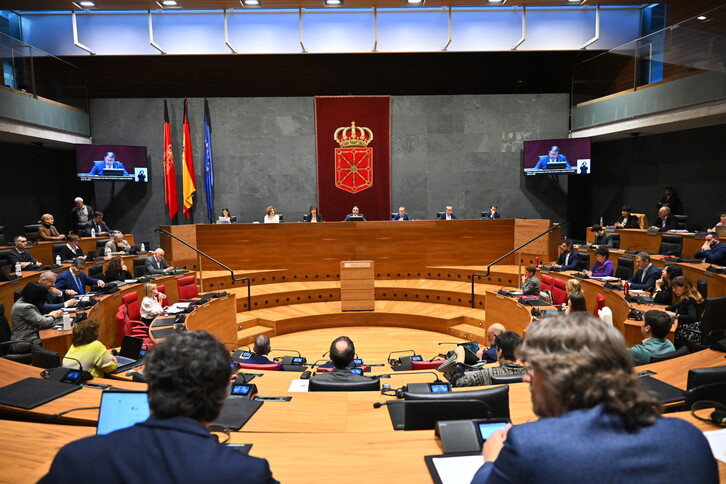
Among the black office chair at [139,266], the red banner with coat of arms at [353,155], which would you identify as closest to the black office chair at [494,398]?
the black office chair at [139,266]

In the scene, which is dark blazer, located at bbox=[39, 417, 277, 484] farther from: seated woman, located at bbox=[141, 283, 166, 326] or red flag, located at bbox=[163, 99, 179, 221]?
red flag, located at bbox=[163, 99, 179, 221]

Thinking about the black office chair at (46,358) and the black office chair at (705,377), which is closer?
the black office chair at (705,377)

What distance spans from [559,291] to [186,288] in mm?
5327

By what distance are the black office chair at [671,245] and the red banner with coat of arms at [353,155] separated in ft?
20.1

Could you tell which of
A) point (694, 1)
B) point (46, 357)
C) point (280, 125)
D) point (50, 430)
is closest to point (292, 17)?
point (280, 125)

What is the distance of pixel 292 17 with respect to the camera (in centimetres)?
1158

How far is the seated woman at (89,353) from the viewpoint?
3.51m

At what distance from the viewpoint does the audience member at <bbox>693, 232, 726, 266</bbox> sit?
20.9 ft

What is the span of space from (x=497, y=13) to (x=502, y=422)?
11.7 meters

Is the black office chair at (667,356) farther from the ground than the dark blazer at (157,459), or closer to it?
closer to it

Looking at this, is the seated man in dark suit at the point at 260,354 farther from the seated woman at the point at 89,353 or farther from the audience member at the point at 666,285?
the audience member at the point at 666,285

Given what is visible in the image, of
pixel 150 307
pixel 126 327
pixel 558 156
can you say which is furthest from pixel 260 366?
pixel 558 156

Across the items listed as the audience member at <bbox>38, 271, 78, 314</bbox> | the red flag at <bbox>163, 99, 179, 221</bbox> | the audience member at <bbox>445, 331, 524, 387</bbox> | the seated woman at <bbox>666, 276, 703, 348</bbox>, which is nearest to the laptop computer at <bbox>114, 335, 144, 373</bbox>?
the audience member at <bbox>38, 271, 78, 314</bbox>

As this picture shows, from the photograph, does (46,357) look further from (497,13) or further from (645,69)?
(497,13)
